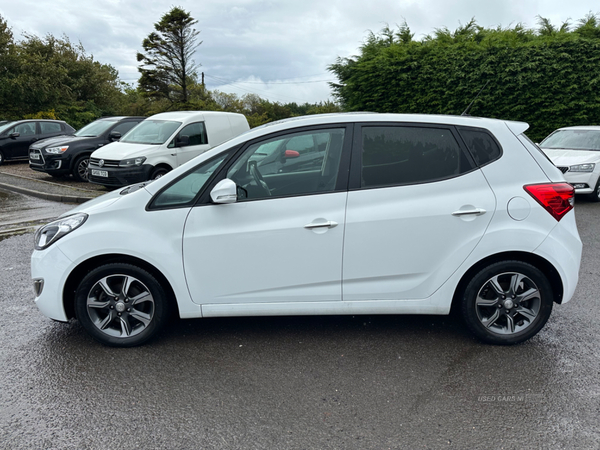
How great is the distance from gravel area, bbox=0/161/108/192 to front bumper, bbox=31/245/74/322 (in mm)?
8836

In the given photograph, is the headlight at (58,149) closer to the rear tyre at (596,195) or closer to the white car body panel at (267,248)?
the white car body panel at (267,248)

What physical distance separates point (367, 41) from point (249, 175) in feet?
53.0

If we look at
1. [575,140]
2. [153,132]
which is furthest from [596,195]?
[153,132]

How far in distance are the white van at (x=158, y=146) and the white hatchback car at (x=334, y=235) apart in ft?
23.8

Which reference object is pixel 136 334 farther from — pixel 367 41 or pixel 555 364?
pixel 367 41

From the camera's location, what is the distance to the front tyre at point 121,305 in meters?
3.73

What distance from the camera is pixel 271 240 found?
143 inches

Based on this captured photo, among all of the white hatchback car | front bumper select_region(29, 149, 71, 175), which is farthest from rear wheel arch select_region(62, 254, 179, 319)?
front bumper select_region(29, 149, 71, 175)

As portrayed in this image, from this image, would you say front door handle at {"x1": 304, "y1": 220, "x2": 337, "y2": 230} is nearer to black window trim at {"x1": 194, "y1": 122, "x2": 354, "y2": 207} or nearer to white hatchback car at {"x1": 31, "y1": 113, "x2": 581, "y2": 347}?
white hatchback car at {"x1": 31, "y1": 113, "x2": 581, "y2": 347}

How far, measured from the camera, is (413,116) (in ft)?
12.8

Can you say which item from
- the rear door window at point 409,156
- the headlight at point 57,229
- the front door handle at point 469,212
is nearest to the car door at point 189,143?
the headlight at point 57,229

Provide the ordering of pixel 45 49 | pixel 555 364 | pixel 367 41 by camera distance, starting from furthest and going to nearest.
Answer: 1. pixel 45 49
2. pixel 367 41
3. pixel 555 364

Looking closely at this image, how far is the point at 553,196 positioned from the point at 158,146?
8.96m

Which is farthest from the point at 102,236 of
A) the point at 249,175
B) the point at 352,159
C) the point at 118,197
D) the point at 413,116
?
the point at 413,116
